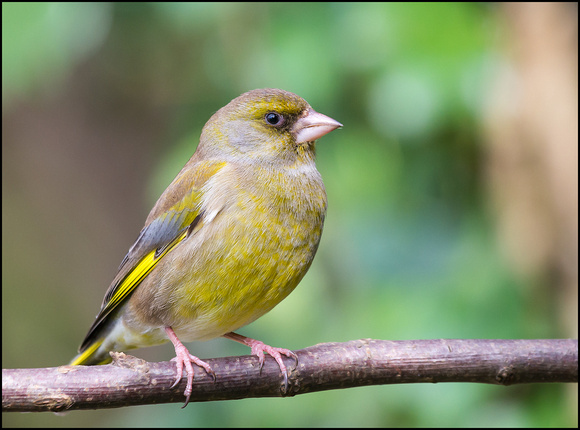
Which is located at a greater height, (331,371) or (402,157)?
(402,157)

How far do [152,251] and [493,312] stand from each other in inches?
68.4

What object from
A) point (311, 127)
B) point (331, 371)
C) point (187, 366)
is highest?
point (311, 127)

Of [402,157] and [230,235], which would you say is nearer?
[230,235]

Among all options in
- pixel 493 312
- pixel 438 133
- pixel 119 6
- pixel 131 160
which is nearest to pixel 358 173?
pixel 438 133

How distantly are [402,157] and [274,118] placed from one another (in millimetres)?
1186

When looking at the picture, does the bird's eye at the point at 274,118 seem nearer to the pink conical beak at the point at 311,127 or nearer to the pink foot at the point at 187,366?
the pink conical beak at the point at 311,127

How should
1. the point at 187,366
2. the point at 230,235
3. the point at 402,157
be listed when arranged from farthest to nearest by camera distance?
the point at 402,157 → the point at 230,235 → the point at 187,366

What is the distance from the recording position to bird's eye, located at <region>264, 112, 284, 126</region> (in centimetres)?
295

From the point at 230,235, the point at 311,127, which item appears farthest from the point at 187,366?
the point at 311,127

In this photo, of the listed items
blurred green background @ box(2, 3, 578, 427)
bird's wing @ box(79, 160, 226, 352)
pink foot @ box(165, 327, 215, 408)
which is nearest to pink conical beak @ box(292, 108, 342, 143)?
bird's wing @ box(79, 160, 226, 352)

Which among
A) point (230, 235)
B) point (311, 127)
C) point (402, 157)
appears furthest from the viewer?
point (402, 157)

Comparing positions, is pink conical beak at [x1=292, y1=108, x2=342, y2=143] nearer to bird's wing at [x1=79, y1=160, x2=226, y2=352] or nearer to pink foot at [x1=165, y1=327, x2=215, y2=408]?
bird's wing at [x1=79, y1=160, x2=226, y2=352]

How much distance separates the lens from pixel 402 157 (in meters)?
3.97

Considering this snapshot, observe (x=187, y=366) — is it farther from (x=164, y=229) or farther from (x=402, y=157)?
(x=402, y=157)
